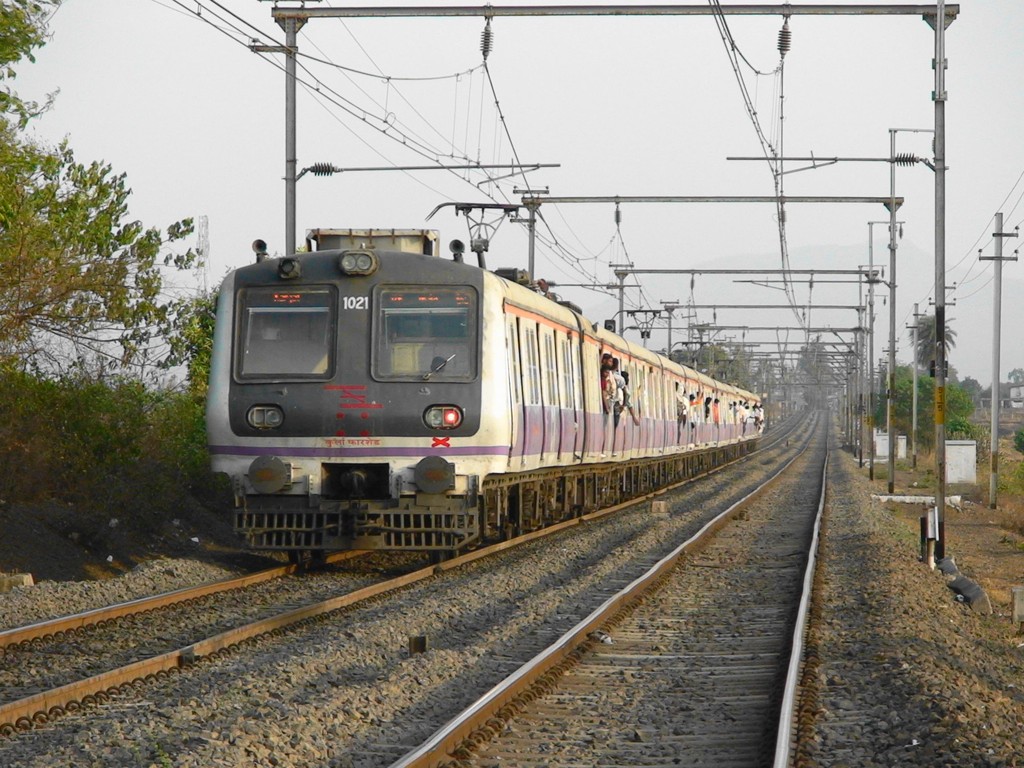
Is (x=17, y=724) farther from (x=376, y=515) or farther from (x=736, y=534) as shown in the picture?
(x=736, y=534)

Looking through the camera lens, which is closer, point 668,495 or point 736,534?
point 736,534

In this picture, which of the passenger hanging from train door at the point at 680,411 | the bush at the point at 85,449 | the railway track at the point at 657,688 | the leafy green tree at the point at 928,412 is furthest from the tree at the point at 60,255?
the leafy green tree at the point at 928,412

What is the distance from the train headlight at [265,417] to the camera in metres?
12.5

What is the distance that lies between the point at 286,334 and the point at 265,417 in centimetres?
81

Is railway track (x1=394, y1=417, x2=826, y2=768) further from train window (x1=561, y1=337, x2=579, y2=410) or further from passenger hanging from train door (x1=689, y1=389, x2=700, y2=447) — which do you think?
passenger hanging from train door (x1=689, y1=389, x2=700, y2=447)

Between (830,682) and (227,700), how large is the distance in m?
3.42

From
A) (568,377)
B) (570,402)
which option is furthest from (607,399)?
(568,377)

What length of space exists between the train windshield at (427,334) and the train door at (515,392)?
0.63m

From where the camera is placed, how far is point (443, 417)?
12.6 meters

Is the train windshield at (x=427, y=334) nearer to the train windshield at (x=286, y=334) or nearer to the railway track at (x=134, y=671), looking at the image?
the train windshield at (x=286, y=334)

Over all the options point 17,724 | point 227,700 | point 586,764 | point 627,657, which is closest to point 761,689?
point 627,657

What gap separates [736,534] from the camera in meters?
18.9

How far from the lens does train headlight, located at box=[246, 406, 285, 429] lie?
12.5 meters

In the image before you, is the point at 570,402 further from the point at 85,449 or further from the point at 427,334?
the point at 85,449
